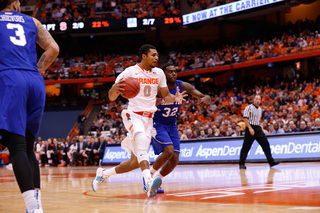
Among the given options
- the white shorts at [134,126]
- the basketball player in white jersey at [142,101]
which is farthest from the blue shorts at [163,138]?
the white shorts at [134,126]

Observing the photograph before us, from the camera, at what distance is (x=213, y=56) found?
32.8 m

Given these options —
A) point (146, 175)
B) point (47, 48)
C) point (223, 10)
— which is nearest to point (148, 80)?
point (146, 175)

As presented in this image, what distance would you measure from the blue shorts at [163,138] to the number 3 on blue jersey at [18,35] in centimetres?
339

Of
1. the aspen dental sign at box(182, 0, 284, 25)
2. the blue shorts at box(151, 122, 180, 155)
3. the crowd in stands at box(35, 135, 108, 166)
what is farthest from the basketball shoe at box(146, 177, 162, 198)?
the aspen dental sign at box(182, 0, 284, 25)

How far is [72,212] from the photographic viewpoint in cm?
485

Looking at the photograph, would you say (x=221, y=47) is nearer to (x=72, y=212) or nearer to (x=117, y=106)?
(x=117, y=106)

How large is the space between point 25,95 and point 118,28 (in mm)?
31132

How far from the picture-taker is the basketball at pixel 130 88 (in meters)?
6.17

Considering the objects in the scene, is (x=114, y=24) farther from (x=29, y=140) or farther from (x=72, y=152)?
(x=29, y=140)

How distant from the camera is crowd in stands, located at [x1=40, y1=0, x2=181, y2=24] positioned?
35.2 metres

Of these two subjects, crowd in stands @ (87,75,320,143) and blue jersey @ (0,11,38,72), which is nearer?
blue jersey @ (0,11,38,72)

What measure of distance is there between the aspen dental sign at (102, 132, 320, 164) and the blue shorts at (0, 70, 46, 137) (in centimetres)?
1162

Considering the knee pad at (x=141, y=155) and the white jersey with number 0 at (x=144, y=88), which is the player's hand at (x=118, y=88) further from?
the knee pad at (x=141, y=155)

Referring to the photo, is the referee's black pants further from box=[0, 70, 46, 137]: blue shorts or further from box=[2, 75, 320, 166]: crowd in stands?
box=[0, 70, 46, 137]: blue shorts
